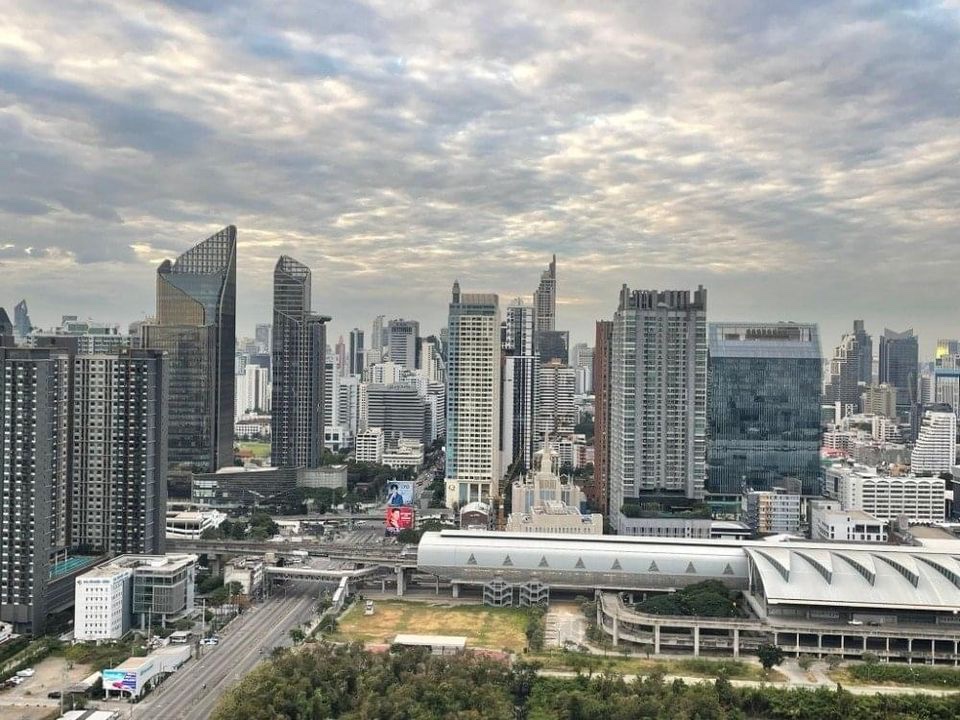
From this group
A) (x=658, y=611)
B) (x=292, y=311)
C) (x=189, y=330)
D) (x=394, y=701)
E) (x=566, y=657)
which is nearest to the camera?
(x=394, y=701)

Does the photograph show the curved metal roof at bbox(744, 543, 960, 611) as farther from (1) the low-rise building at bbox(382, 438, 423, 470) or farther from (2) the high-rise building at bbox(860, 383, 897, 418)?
(2) the high-rise building at bbox(860, 383, 897, 418)

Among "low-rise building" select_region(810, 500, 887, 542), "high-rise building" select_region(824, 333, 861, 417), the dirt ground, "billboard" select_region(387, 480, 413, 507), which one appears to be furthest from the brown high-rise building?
"high-rise building" select_region(824, 333, 861, 417)

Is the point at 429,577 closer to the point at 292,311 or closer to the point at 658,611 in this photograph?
the point at 658,611

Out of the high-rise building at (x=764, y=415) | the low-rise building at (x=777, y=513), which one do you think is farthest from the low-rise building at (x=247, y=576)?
the high-rise building at (x=764, y=415)

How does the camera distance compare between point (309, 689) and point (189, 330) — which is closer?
point (309, 689)

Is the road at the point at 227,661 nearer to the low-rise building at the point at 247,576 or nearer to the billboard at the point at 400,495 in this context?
the low-rise building at the point at 247,576

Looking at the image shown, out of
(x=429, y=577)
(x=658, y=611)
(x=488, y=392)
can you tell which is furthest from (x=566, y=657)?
(x=488, y=392)

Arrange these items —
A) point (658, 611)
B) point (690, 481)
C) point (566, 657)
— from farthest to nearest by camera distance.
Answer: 1. point (690, 481)
2. point (658, 611)
3. point (566, 657)
